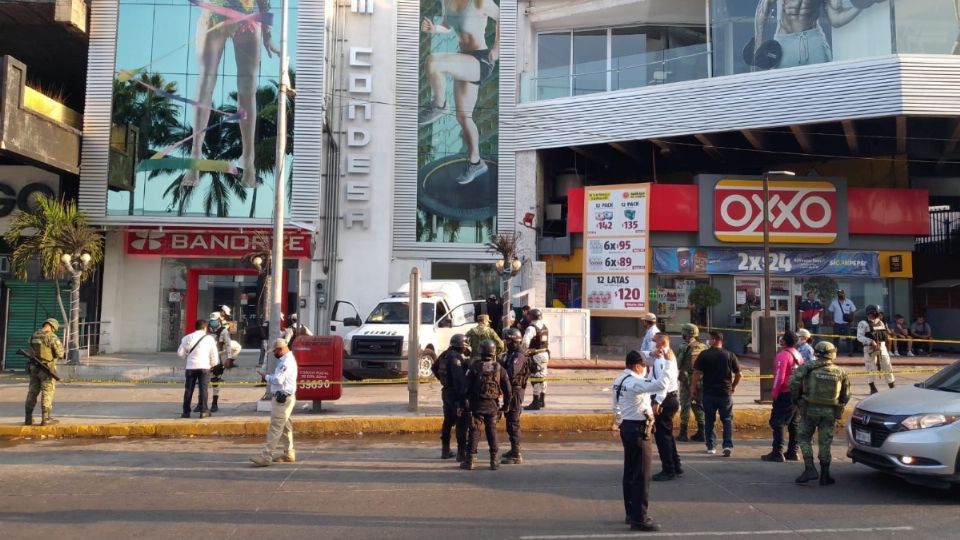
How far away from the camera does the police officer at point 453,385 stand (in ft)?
28.2

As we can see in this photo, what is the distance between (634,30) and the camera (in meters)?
23.9

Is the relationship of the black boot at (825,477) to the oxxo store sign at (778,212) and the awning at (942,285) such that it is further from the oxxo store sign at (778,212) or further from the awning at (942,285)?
the awning at (942,285)

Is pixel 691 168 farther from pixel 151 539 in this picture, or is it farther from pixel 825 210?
pixel 151 539

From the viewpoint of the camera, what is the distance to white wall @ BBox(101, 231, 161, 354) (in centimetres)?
2047

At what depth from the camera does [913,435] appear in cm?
678

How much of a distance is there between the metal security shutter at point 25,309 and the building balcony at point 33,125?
346 centimetres

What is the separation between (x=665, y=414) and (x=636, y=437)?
189cm

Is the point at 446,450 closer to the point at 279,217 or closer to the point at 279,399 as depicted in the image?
the point at 279,399

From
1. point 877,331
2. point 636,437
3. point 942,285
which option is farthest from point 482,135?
point 636,437

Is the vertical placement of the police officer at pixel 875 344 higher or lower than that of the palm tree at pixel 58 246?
lower

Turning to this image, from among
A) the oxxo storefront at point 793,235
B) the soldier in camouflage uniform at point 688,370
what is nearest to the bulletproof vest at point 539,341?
the soldier in camouflage uniform at point 688,370

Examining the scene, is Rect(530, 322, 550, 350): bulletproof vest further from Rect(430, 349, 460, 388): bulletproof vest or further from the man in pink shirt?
the man in pink shirt

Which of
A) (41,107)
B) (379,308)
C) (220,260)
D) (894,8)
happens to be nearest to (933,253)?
(894,8)

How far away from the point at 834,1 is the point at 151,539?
2034 centimetres
